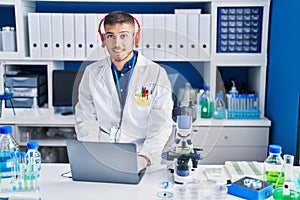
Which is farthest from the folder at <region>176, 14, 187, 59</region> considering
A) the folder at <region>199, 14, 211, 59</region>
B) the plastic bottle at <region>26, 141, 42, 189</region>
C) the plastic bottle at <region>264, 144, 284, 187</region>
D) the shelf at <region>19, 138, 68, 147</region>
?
the plastic bottle at <region>26, 141, 42, 189</region>

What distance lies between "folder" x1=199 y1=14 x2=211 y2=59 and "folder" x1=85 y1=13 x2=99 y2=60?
0.78 meters

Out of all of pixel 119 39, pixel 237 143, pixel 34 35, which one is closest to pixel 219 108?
pixel 237 143

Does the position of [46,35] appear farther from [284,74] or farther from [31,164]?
[284,74]

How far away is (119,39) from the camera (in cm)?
162

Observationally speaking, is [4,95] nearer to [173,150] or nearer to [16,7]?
[16,7]

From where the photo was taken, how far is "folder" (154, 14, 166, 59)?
255 cm

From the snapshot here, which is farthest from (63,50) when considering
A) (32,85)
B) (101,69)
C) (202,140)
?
(202,140)

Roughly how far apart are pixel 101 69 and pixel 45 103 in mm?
1331

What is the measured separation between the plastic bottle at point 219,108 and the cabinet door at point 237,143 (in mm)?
108

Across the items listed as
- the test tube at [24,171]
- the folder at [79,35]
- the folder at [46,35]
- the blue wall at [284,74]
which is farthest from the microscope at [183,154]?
the folder at [46,35]

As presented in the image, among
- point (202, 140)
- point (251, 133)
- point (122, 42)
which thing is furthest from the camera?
point (251, 133)

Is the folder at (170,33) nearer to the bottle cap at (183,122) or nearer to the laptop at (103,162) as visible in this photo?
the bottle cap at (183,122)

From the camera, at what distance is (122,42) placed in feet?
5.39

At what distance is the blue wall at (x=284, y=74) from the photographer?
2271mm
